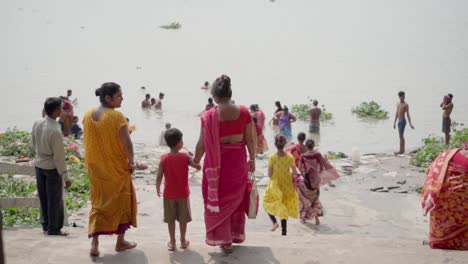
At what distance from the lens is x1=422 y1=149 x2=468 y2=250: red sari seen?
5.39m

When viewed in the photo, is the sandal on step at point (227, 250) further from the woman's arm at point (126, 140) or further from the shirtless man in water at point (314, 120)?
the shirtless man in water at point (314, 120)

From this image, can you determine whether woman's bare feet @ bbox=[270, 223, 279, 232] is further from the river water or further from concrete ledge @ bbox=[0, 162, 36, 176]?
the river water

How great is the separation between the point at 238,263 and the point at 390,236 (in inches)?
146

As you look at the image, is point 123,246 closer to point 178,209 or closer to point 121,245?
point 121,245

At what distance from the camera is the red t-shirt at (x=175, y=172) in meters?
5.26

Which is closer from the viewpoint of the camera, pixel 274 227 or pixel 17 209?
pixel 17 209

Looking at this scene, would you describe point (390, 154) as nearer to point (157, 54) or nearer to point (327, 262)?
point (327, 262)

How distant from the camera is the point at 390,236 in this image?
7.85 m

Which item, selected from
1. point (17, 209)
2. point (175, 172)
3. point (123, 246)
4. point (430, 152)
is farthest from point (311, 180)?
point (430, 152)

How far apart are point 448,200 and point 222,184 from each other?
230 cm

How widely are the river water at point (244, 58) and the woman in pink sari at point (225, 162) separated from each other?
12.5 meters

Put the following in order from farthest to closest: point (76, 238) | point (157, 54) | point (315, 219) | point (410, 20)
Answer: point (410, 20)
point (157, 54)
point (315, 219)
point (76, 238)

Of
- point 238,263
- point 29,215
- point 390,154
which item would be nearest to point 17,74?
point 390,154

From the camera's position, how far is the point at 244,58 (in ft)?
144
